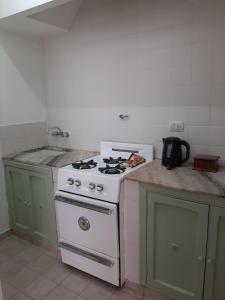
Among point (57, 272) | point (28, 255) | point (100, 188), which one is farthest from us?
point (28, 255)

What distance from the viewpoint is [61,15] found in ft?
6.85

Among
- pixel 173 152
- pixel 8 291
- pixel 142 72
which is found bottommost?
pixel 8 291

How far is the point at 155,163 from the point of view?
73.7 inches

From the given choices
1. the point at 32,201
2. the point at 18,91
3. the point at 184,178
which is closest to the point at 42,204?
the point at 32,201

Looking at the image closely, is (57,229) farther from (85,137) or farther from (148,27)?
(148,27)

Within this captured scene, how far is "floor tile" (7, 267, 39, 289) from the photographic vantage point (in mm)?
1778

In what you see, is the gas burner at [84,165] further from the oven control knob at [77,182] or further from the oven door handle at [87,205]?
the oven door handle at [87,205]

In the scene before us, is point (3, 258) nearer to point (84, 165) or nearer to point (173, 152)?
point (84, 165)

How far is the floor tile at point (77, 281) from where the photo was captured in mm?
1720

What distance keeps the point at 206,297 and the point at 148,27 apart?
1964 mm

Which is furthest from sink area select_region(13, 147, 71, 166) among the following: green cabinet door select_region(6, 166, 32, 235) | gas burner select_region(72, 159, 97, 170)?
gas burner select_region(72, 159, 97, 170)

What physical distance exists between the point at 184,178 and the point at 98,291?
1.05 m

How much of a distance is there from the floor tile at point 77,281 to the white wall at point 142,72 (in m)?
1.16

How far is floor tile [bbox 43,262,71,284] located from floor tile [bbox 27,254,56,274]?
4 cm
